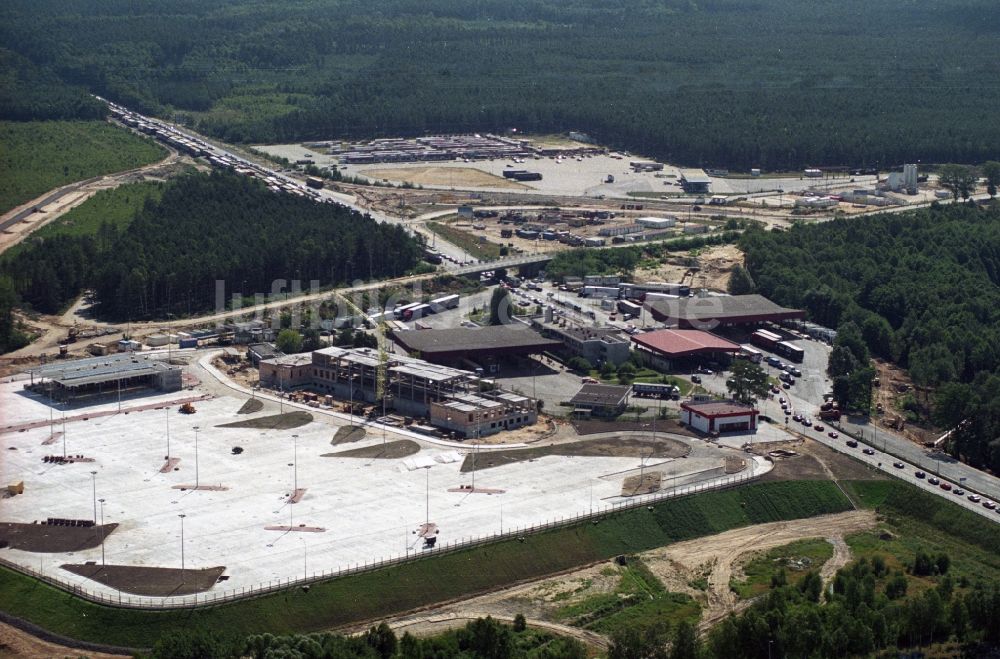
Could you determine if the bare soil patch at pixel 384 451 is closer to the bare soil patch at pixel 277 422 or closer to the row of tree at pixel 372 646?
the bare soil patch at pixel 277 422

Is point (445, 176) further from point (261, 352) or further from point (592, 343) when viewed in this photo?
point (261, 352)

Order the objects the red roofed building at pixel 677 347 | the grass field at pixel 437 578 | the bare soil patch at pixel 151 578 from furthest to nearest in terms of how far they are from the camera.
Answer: the red roofed building at pixel 677 347, the bare soil patch at pixel 151 578, the grass field at pixel 437 578

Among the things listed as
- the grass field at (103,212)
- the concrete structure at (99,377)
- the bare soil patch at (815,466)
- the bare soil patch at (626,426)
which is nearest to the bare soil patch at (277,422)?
the concrete structure at (99,377)

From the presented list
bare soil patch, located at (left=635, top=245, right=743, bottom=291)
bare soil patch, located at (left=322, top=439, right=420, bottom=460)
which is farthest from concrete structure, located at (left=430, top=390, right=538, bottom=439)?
bare soil patch, located at (left=635, top=245, right=743, bottom=291)

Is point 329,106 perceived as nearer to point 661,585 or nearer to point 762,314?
point 762,314

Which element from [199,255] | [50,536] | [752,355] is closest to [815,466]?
[752,355]

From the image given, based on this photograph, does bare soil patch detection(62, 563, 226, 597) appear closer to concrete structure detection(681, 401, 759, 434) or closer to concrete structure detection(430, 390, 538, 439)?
concrete structure detection(430, 390, 538, 439)
